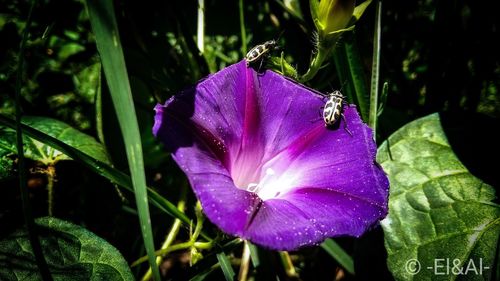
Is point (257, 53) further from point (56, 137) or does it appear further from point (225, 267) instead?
point (56, 137)

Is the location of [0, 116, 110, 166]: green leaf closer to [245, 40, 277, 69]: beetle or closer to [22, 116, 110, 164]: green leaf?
[22, 116, 110, 164]: green leaf

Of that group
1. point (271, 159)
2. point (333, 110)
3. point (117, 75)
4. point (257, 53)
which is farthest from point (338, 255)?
point (117, 75)

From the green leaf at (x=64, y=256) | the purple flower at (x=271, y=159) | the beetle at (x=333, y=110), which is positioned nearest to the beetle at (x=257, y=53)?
the purple flower at (x=271, y=159)

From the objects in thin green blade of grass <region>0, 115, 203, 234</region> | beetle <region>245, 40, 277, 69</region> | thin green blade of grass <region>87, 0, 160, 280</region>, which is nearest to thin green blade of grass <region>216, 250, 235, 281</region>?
thin green blade of grass <region>0, 115, 203, 234</region>

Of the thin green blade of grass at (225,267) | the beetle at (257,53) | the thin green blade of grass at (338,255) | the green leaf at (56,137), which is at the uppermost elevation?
the beetle at (257,53)

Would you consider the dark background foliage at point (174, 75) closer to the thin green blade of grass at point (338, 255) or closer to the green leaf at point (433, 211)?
the green leaf at point (433, 211)

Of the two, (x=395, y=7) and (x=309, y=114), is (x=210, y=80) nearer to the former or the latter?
(x=309, y=114)
